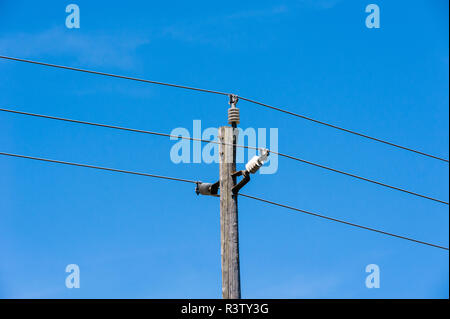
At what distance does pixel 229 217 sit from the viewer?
9961mm

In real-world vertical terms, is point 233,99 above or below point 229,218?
above

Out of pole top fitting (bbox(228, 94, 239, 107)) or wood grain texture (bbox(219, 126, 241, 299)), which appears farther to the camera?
pole top fitting (bbox(228, 94, 239, 107))

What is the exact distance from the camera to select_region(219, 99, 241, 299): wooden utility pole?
9.70 meters

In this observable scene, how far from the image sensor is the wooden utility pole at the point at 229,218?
9703mm

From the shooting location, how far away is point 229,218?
32.7 ft

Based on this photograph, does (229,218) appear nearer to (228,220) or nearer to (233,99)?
(228,220)

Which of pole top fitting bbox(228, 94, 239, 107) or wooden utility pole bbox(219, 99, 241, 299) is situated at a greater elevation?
pole top fitting bbox(228, 94, 239, 107)

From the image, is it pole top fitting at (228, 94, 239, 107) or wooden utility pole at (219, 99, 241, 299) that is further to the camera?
pole top fitting at (228, 94, 239, 107)

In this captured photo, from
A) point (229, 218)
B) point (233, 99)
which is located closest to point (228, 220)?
point (229, 218)
